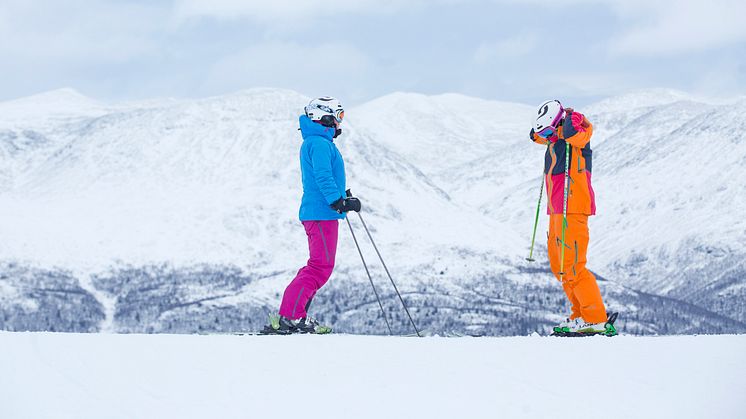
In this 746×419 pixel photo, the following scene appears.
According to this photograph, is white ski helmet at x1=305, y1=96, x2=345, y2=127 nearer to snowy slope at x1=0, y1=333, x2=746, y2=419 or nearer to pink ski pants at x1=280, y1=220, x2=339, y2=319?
pink ski pants at x1=280, y1=220, x2=339, y2=319

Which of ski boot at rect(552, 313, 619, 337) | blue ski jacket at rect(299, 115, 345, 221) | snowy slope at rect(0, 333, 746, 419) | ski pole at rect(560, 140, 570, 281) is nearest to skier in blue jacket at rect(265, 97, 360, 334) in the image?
blue ski jacket at rect(299, 115, 345, 221)

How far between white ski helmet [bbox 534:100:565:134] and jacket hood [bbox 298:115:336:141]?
112 inches

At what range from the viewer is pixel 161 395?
7.26 metres

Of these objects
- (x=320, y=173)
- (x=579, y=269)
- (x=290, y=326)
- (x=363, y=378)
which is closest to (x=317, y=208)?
(x=320, y=173)

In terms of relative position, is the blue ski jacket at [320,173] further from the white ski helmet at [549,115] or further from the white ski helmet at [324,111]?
the white ski helmet at [549,115]

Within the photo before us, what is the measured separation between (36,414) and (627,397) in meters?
4.77

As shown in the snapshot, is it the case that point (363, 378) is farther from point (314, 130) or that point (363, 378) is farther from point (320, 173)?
point (314, 130)

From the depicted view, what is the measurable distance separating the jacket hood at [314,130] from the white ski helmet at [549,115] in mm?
2851

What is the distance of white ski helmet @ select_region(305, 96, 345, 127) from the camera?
11930 mm

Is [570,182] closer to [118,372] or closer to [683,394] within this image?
[683,394]

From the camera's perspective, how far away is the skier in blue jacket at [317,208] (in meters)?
11.6

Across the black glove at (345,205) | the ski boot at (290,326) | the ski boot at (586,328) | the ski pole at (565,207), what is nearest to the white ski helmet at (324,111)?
the black glove at (345,205)

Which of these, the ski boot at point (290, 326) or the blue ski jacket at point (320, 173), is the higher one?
the blue ski jacket at point (320, 173)

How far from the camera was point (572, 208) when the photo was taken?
11.6 meters
